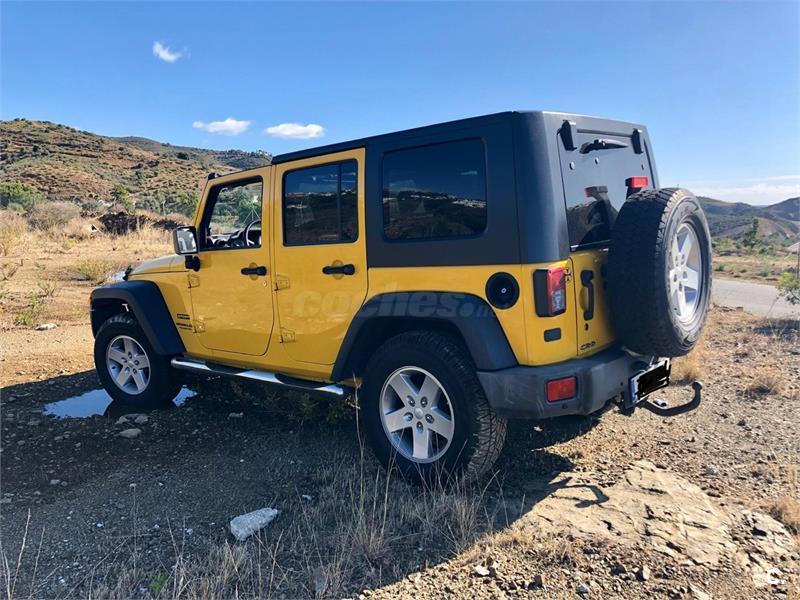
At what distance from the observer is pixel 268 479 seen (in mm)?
3758

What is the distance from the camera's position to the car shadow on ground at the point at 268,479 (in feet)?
9.53

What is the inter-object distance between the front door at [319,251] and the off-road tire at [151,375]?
5.18 feet

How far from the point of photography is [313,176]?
4.01 metres

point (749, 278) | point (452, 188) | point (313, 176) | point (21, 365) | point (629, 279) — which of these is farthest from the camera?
point (749, 278)

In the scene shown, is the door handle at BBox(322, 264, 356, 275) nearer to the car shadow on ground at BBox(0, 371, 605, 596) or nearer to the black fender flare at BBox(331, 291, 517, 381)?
the black fender flare at BBox(331, 291, 517, 381)

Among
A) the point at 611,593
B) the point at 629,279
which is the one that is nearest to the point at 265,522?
the point at 611,593

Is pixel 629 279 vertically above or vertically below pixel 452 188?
below

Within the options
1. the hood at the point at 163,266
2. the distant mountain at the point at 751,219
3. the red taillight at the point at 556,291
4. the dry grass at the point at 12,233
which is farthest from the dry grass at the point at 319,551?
the distant mountain at the point at 751,219

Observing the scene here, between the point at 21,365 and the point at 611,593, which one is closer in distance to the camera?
the point at 611,593

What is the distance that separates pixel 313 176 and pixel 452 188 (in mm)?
1168

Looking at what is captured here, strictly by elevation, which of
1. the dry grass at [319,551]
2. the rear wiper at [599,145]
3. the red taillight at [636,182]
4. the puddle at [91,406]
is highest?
the rear wiper at [599,145]

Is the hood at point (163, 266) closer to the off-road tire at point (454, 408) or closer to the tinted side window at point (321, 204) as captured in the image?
the tinted side window at point (321, 204)

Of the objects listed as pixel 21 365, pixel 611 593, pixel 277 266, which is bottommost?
pixel 611 593

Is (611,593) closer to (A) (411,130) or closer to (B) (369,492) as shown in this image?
(B) (369,492)
